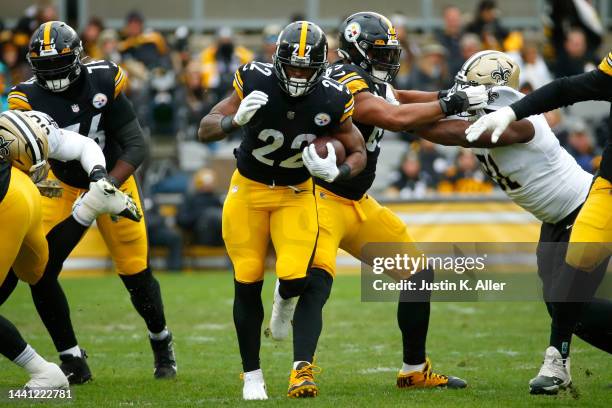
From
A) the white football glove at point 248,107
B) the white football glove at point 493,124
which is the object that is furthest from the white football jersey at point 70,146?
the white football glove at point 493,124

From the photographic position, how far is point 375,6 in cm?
1647

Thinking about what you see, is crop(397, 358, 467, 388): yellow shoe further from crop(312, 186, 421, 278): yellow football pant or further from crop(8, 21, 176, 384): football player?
crop(8, 21, 176, 384): football player

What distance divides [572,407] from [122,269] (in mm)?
2677

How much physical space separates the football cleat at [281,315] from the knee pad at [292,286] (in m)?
0.13

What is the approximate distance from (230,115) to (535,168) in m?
1.68

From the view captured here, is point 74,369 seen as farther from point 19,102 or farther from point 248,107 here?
point 248,107

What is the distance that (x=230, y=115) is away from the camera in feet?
17.5

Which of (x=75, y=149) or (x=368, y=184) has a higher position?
(x=75, y=149)

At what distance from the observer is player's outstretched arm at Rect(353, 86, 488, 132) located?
5492mm

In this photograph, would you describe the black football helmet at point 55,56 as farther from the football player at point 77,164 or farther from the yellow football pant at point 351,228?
the yellow football pant at point 351,228

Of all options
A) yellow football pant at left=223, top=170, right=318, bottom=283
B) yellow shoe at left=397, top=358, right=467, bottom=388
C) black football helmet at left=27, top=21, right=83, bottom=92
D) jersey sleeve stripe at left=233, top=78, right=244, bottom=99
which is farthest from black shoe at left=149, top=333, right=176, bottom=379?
jersey sleeve stripe at left=233, top=78, right=244, bottom=99

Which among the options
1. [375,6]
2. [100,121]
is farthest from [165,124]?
[100,121]

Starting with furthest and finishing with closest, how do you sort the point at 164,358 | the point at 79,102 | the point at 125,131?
the point at 164,358
the point at 125,131
the point at 79,102

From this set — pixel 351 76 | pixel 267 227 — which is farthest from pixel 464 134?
pixel 267 227
